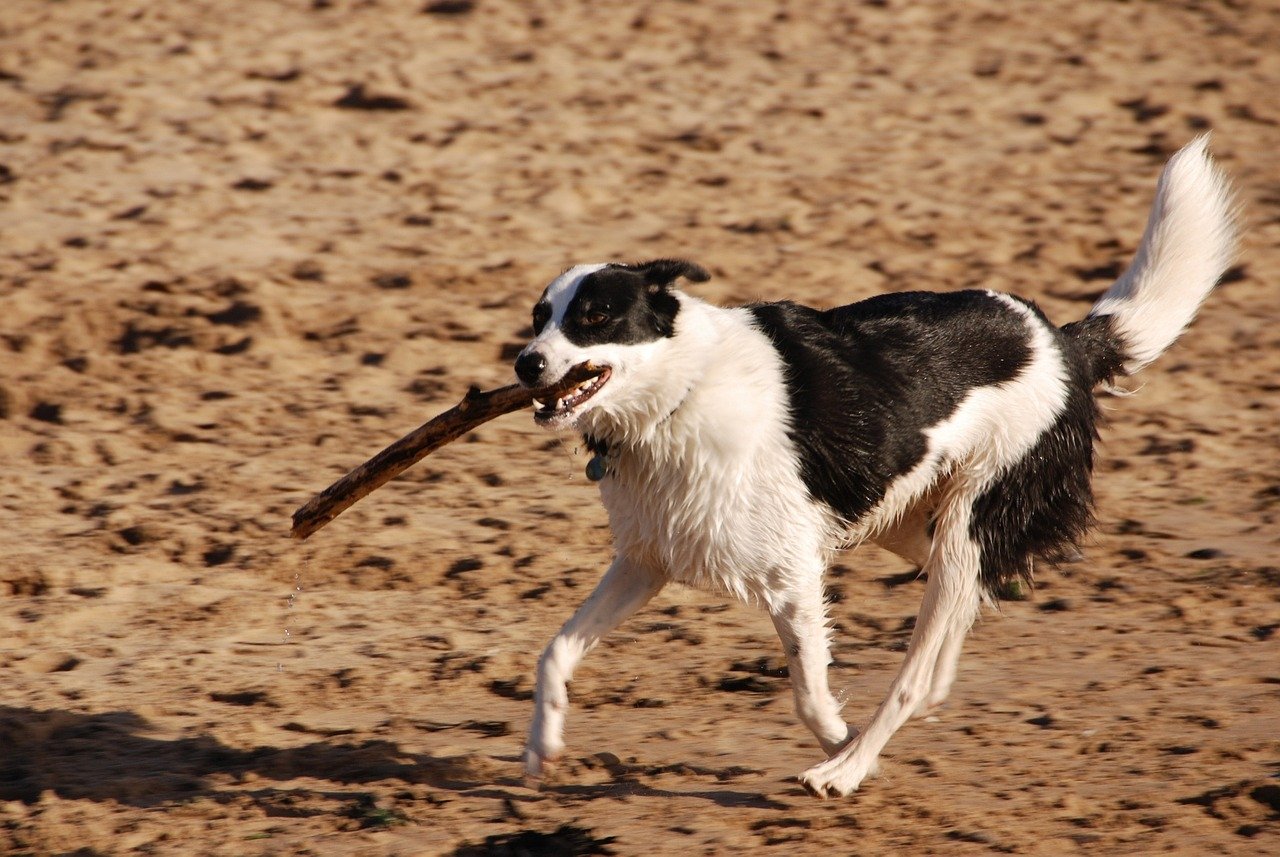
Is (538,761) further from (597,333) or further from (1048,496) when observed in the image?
(1048,496)

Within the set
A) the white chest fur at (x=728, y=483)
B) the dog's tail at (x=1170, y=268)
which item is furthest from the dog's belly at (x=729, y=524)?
the dog's tail at (x=1170, y=268)

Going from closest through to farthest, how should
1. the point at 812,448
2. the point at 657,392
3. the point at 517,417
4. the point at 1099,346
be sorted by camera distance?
the point at 657,392 < the point at 812,448 < the point at 1099,346 < the point at 517,417

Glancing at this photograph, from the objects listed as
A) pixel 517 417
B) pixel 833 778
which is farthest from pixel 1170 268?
pixel 517 417

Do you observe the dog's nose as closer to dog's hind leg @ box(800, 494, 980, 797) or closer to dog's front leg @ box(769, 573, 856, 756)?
dog's front leg @ box(769, 573, 856, 756)

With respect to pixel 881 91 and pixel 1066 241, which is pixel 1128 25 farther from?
pixel 1066 241

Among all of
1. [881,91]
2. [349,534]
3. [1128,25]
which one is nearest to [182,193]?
[349,534]

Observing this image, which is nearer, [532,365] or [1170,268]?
[532,365]

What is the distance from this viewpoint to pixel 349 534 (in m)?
6.79

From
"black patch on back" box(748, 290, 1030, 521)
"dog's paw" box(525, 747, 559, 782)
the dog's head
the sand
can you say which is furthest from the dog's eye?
the sand

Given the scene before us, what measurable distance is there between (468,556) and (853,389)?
8.02 ft

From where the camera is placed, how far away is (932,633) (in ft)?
16.3

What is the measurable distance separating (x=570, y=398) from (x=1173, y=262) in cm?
237

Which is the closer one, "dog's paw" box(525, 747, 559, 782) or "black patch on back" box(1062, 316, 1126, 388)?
"dog's paw" box(525, 747, 559, 782)

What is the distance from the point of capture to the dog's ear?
4629 millimetres
